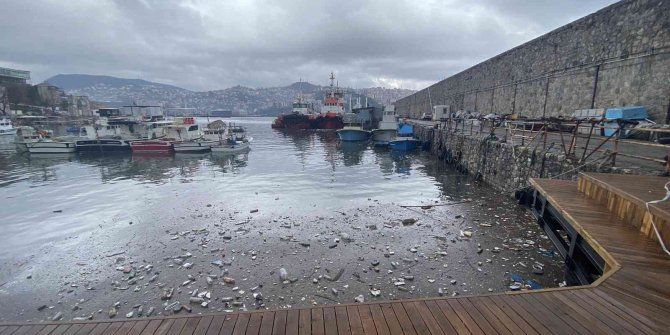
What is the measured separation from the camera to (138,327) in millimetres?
3312

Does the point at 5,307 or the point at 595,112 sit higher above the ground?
the point at 595,112

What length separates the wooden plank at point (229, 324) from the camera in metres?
3.13

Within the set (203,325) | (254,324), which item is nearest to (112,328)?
(203,325)

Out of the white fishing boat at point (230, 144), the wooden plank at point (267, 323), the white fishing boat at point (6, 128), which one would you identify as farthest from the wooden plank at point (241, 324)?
the white fishing boat at point (6, 128)

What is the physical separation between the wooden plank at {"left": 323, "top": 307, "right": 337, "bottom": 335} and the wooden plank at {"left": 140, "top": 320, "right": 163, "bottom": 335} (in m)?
1.95

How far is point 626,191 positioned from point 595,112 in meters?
12.5

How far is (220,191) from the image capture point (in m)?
14.4

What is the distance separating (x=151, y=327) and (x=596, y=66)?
842 inches

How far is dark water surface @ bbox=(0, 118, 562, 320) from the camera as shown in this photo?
5949 mm

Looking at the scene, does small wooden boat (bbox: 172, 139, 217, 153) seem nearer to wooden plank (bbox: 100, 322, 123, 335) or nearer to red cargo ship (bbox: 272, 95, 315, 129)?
wooden plank (bbox: 100, 322, 123, 335)

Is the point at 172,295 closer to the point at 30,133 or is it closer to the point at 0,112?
the point at 30,133

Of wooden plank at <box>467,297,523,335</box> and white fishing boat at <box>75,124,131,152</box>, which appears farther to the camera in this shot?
white fishing boat at <box>75,124,131,152</box>

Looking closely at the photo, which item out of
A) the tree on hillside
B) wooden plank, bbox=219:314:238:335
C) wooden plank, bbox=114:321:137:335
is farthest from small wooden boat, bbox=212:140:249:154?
the tree on hillside

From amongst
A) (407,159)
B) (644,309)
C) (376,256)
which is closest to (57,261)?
(376,256)
